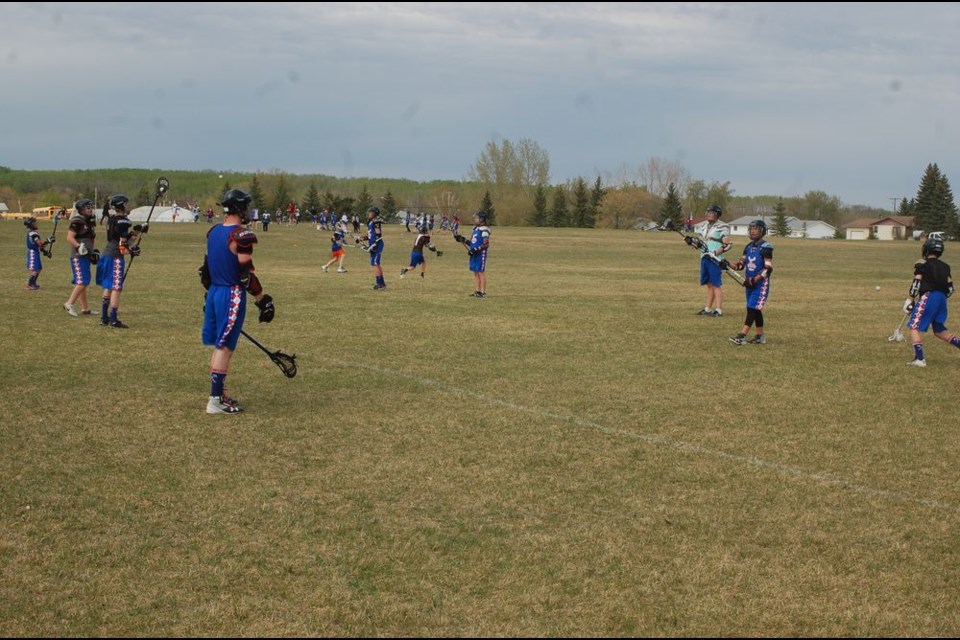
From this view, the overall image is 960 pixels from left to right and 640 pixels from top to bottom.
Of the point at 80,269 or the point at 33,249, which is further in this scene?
the point at 33,249

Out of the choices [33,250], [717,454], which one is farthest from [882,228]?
[717,454]

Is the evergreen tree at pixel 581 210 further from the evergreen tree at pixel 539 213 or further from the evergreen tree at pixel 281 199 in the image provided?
the evergreen tree at pixel 281 199

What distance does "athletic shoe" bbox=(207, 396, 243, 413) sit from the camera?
9.74m

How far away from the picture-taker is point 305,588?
551cm

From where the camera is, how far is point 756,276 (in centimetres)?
1557

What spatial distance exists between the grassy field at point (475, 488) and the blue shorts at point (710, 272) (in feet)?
12.1

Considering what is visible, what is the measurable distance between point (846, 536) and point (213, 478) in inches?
193

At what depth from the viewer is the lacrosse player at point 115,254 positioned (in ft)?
50.5

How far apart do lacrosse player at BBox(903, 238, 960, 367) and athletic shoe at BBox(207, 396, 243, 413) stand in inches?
401

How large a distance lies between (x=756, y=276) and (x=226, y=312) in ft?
31.2

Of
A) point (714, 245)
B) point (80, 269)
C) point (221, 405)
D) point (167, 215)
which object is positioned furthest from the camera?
point (167, 215)

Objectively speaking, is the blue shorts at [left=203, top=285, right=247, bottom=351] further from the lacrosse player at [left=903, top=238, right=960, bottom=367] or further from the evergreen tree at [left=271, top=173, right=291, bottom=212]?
the evergreen tree at [left=271, top=173, right=291, bottom=212]

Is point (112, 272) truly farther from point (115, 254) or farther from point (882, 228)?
point (882, 228)

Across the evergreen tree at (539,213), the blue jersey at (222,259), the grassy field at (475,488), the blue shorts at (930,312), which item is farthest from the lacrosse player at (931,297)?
the evergreen tree at (539,213)
